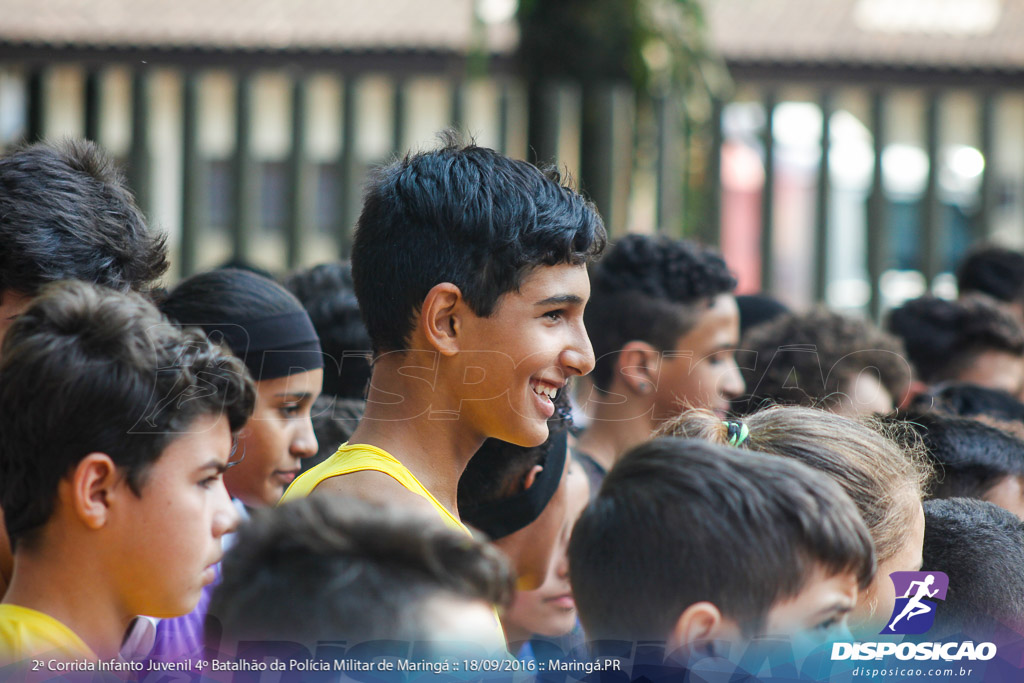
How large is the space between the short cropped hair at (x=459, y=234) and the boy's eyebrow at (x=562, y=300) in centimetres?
6

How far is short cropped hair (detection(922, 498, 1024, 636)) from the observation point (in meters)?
1.86

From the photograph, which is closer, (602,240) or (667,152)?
(602,240)

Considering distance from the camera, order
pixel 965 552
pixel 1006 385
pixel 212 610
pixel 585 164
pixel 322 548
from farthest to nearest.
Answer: pixel 585 164 < pixel 1006 385 < pixel 965 552 < pixel 212 610 < pixel 322 548

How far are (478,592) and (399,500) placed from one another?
51 cm

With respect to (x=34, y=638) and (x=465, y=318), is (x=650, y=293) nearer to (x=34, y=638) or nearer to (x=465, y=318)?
(x=465, y=318)

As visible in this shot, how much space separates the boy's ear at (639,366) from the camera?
3426mm

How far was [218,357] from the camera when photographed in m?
1.73

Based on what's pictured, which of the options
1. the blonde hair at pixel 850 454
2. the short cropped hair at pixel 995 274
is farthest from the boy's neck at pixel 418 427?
the short cropped hair at pixel 995 274

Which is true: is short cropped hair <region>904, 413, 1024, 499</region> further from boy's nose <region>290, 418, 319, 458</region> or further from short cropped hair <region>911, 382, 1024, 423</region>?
boy's nose <region>290, 418, 319, 458</region>

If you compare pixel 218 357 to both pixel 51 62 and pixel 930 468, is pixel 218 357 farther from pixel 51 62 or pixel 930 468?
pixel 51 62

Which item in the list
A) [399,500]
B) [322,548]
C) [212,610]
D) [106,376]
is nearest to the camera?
[322,548]

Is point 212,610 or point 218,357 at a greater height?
point 218,357

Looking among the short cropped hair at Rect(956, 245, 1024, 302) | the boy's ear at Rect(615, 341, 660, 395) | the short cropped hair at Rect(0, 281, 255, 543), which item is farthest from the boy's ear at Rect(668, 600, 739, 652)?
the short cropped hair at Rect(956, 245, 1024, 302)

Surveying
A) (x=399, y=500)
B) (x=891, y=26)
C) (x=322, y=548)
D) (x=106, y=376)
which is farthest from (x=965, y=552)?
(x=891, y=26)
